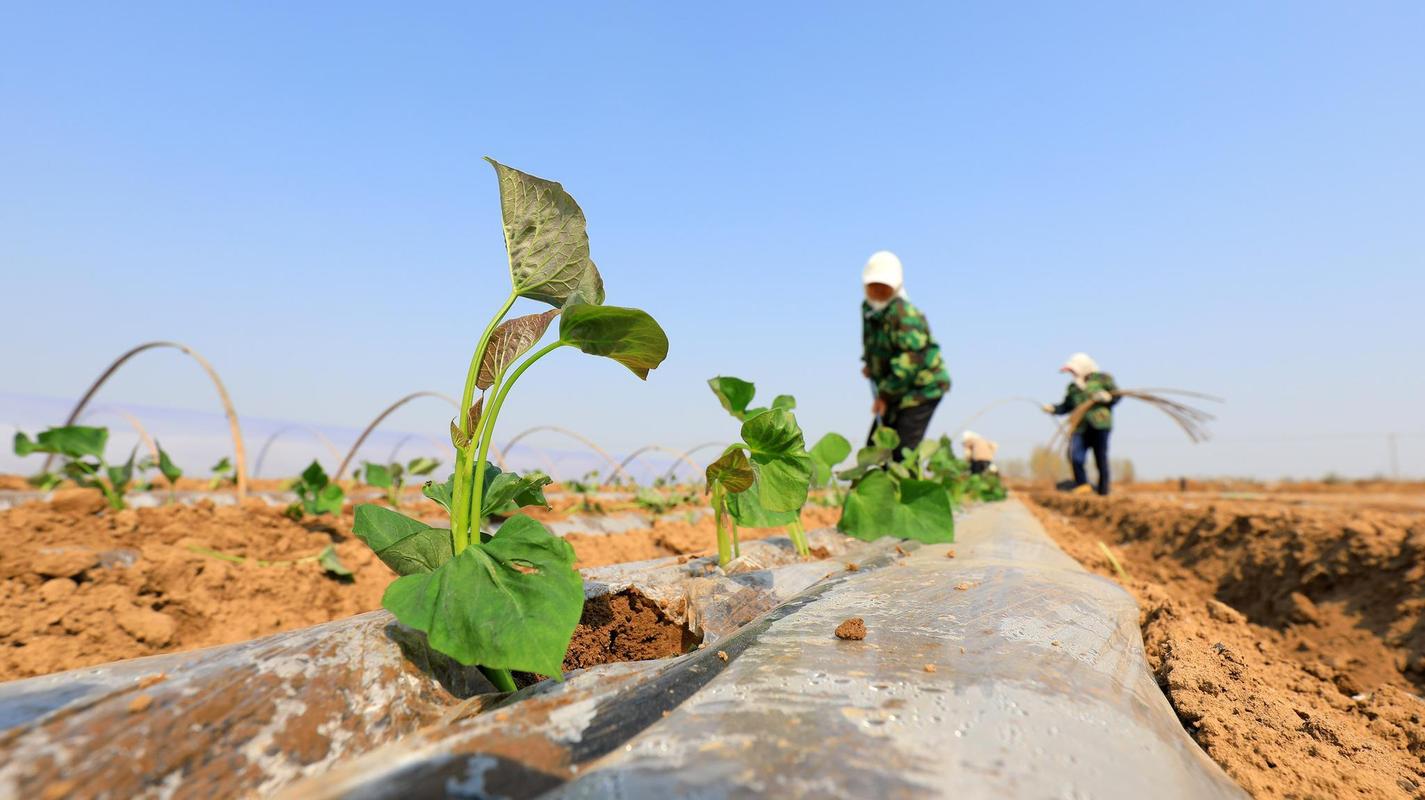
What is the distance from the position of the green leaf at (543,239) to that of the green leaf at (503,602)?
0.39 metres

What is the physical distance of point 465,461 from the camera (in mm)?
1032

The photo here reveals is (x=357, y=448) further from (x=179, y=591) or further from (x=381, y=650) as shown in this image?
(x=381, y=650)

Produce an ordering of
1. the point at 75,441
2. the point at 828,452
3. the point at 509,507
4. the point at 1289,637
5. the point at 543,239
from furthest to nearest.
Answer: the point at 75,441, the point at 1289,637, the point at 828,452, the point at 509,507, the point at 543,239

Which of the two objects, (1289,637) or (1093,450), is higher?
(1093,450)

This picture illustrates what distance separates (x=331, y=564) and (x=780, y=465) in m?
1.74

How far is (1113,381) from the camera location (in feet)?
27.7

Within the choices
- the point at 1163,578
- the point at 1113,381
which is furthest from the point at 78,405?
the point at 1113,381

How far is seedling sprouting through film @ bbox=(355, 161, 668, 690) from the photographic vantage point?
2.69 ft

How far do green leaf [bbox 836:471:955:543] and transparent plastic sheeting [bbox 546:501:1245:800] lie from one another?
60 cm

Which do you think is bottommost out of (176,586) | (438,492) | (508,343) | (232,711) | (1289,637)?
(1289,637)

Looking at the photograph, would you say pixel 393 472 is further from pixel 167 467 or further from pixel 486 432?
pixel 486 432

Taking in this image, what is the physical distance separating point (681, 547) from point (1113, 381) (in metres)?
7.50

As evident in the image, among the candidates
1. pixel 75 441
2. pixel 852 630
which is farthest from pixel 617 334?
pixel 75 441

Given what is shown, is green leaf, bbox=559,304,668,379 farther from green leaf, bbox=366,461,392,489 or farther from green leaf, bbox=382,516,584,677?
green leaf, bbox=366,461,392,489
